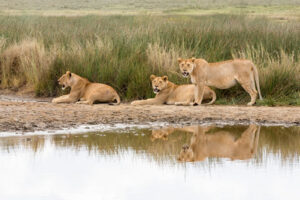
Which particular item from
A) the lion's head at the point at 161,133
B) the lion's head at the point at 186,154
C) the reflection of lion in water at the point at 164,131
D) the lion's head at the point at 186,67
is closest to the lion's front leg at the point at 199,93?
the lion's head at the point at 186,67

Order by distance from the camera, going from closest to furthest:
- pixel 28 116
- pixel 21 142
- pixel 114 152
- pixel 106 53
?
pixel 114 152, pixel 21 142, pixel 28 116, pixel 106 53

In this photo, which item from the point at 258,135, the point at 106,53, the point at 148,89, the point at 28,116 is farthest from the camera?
the point at 106,53

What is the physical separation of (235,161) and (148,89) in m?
5.65

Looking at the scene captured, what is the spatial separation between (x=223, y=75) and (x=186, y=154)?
4272 mm

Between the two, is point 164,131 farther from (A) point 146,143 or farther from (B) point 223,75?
(B) point 223,75

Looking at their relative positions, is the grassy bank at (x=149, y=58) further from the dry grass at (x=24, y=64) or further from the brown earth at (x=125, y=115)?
the brown earth at (x=125, y=115)

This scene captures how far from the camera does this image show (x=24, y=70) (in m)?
14.6

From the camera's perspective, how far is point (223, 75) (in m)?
11.7

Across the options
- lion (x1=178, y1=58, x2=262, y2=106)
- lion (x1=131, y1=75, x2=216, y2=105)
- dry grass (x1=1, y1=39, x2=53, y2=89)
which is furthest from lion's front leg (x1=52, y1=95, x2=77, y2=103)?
lion (x1=178, y1=58, x2=262, y2=106)

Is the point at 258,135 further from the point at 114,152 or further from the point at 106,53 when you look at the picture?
the point at 106,53

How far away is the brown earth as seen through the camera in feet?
31.9

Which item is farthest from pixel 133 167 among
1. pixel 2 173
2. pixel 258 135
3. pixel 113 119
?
pixel 113 119

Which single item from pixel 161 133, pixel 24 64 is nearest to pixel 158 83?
pixel 161 133

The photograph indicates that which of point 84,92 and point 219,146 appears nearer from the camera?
point 219,146
